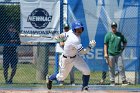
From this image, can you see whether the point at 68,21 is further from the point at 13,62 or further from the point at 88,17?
the point at 13,62

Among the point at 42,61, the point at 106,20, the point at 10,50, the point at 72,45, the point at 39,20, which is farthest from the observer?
the point at 42,61

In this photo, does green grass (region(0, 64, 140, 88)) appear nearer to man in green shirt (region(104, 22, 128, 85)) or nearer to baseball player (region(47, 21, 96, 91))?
man in green shirt (region(104, 22, 128, 85))

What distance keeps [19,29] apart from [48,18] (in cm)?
91

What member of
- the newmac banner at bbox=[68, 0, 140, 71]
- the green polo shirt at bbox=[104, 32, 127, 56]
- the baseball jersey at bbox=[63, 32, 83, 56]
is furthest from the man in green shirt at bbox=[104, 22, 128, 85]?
the baseball jersey at bbox=[63, 32, 83, 56]

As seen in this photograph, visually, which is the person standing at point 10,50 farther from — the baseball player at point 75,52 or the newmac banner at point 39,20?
the baseball player at point 75,52

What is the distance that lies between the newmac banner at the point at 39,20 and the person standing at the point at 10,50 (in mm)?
256

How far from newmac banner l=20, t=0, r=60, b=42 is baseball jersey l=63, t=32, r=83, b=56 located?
2.56 metres

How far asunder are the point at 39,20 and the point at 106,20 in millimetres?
1933

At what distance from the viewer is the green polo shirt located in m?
15.0

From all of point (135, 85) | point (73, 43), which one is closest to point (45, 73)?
point (135, 85)

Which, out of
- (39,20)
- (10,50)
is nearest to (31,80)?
(10,50)

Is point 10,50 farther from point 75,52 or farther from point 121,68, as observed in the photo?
point 75,52

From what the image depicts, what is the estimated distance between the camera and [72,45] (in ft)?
41.1

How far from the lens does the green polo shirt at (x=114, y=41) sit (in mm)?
15005
